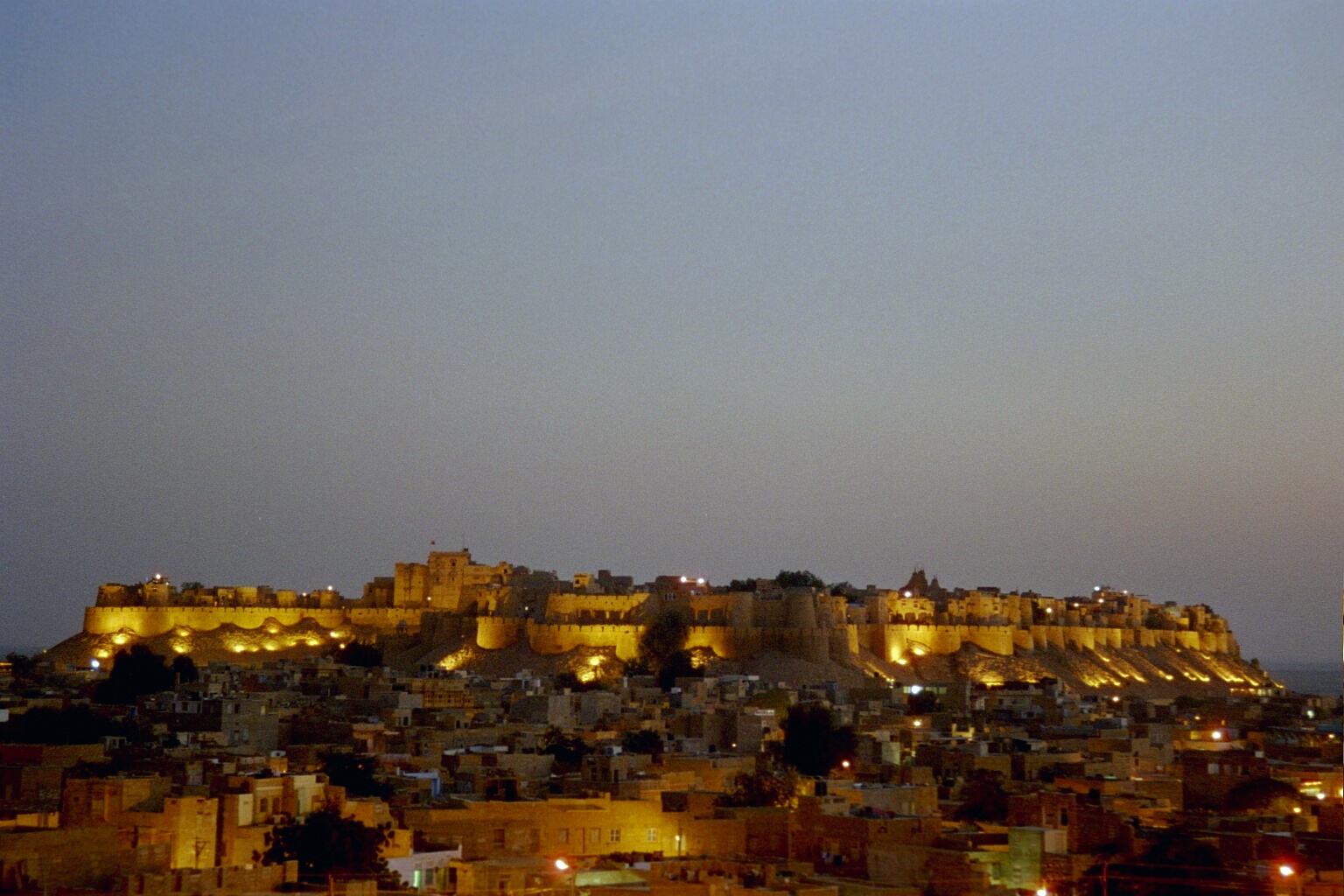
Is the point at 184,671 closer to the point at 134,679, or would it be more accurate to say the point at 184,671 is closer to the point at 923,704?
the point at 134,679

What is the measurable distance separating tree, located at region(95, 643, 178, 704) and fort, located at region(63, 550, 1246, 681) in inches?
636

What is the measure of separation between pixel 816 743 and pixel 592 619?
36110mm

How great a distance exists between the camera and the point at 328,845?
1794 cm

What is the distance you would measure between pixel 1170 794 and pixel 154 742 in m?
14.3

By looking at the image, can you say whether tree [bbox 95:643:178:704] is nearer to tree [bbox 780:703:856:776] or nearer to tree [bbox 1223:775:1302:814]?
tree [bbox 780:703:856:776]

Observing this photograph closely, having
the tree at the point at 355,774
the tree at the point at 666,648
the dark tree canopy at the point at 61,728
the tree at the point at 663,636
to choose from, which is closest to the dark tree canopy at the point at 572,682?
the tree at the point at 666,648

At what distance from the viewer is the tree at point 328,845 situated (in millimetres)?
17656

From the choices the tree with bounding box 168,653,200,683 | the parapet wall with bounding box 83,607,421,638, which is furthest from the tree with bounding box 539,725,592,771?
the parapet wall with bounding box 83,607,421,638

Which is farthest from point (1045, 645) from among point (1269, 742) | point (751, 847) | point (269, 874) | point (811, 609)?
point (269, 874)

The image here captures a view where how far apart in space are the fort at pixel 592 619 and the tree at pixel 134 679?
16159 millimetres

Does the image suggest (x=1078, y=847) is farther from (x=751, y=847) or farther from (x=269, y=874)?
(x=269, y=874)

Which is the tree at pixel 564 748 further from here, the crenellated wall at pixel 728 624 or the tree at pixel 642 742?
the crenellated wall at pixel 728 624

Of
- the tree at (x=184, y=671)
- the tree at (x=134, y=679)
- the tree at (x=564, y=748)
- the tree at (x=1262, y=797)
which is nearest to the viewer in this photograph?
the tree at (x=1262, y=797)

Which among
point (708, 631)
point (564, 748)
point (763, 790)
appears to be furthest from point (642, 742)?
point (708, 631)
